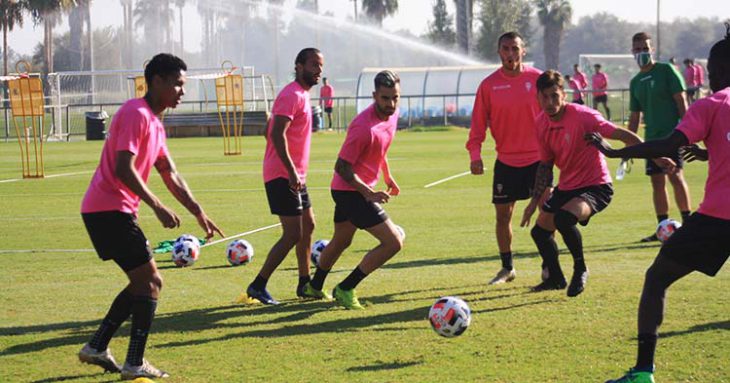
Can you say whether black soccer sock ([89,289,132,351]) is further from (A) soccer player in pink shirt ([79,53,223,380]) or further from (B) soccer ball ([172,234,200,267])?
(B) soccer ball ([172,234,200,267])

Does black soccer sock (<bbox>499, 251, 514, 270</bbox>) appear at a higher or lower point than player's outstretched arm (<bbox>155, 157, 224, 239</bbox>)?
lower

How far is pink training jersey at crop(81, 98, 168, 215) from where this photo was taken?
6520 mm

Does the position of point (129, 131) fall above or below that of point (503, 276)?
above

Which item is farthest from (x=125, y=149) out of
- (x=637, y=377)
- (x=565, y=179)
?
(x=565, y=179)

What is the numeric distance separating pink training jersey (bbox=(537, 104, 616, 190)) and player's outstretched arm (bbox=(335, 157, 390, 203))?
1.70 m

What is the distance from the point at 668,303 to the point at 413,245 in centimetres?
449

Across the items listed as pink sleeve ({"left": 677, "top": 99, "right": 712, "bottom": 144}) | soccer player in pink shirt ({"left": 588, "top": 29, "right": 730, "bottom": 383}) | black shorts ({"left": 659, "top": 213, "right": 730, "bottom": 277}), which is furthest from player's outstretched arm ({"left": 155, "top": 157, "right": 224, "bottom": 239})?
pink sleeve ({"left": 677, "top": 99, "right": 712, "bottom": 144})

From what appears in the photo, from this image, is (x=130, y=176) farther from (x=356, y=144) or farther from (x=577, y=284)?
(x=577, y=284)

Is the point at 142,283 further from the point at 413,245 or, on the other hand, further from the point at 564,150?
the point at 413,245

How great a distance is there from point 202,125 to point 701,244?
39.9 metres

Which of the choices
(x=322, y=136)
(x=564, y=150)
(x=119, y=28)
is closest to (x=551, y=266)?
(x=564, y=150)

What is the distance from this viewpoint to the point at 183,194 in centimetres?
703

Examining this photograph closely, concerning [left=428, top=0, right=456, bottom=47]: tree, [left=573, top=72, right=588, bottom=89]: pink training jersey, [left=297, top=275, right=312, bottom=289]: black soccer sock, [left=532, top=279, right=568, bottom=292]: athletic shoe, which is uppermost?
[left=428, top=0, right=456, bottom=47]: tree

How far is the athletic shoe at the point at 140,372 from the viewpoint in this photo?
6.79 meters
